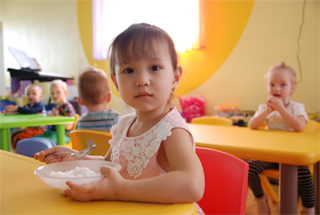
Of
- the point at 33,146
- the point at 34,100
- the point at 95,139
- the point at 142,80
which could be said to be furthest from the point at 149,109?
the point at 34,100

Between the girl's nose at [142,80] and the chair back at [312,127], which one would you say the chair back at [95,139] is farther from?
the chair back at [312,127]

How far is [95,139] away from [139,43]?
2.05 ft

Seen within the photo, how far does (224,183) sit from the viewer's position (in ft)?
2.78

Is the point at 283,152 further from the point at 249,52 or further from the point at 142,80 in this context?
the point at 249,52

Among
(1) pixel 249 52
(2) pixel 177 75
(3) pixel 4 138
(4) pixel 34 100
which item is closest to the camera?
(2) pixel 177 75

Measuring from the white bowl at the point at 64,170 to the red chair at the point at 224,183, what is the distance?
392 mm

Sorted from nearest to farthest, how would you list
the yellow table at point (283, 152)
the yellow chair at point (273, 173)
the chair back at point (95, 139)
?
the yellow table at point (283, 152) → the chair back at point (95, 139) → the yellow chair at point (273, 173)

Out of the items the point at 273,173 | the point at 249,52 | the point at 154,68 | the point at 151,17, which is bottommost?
the point at 273,173

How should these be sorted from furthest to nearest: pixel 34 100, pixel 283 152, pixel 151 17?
pixel 151 17 < pixel 34 100 < pixel 283 152

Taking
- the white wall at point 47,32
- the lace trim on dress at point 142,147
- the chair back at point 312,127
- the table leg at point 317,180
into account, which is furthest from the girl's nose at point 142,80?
the white wall at point 47,32

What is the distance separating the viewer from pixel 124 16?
4102mm

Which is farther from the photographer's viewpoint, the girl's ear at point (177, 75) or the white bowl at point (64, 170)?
the girl's ear at point (177, 75)

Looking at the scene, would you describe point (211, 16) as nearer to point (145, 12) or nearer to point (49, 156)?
point (145, 12)

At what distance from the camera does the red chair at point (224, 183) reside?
2.64 feet
